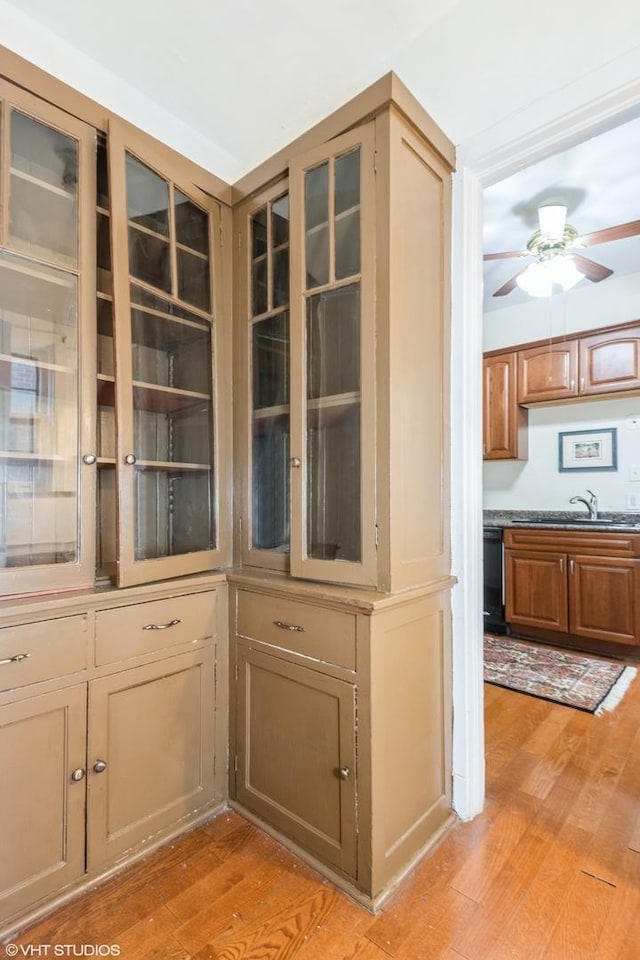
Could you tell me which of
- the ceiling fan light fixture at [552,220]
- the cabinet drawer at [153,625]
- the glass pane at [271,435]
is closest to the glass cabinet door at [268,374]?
the glass pane at [271,435]

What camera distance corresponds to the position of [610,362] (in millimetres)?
3586

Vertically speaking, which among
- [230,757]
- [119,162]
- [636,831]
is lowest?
[636,831]

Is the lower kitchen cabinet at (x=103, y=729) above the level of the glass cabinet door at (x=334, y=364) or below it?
below

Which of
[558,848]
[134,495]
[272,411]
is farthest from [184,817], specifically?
[272,411]

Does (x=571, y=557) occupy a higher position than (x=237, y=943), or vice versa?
(x=571, y=557)

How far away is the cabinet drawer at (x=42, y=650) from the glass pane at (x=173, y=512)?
35 cm

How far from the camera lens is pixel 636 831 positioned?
1.65 meters

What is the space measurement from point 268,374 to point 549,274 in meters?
1.92

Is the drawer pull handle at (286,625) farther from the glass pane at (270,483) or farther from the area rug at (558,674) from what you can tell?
the area rug at (558,674)

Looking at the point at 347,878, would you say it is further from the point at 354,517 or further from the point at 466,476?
the point at 466,476

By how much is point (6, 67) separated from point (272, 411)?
1.25m

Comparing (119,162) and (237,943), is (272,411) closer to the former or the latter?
(119,162)

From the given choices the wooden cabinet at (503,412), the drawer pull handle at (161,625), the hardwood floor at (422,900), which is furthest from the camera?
the wooden cabinet at (503,412)

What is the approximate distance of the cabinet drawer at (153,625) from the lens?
1479 mm
